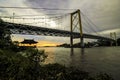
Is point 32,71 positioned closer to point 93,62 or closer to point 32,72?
point 32,72

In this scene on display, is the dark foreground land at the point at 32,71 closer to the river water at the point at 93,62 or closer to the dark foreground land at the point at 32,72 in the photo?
the dark foreground land at the point at 32,72

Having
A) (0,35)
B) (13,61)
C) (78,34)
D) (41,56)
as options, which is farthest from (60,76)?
(78,34)

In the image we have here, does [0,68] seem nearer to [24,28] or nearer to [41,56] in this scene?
[41,56]

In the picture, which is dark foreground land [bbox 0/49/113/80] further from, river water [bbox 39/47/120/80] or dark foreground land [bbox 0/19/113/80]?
river water [bbox 39/47/120/80]

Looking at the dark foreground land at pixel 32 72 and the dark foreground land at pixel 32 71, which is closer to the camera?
the dark foreground land at pixel 32 72

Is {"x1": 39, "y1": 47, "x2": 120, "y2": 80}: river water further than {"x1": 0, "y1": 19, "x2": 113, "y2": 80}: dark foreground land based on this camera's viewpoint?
Yes

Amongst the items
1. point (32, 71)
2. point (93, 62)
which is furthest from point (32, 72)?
point (93, 62)

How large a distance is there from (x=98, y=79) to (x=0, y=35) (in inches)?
825

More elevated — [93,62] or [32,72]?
[32,72]

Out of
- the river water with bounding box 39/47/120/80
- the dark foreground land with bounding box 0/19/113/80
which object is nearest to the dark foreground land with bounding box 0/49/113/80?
the dark foreground land with bounding box 0/19/113/80

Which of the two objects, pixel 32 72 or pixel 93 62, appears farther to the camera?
pixel 93 62

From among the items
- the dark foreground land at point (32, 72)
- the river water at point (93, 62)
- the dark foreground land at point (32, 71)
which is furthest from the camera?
the river water at point (93, 62)

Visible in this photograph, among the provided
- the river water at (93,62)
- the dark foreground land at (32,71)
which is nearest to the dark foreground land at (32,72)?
the dark foreground land at (32,71)

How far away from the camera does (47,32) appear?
69.3 meters
